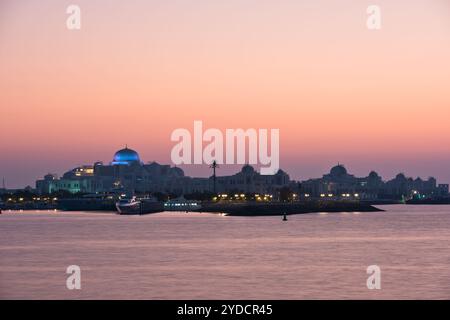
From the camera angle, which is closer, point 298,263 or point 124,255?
point 298,263

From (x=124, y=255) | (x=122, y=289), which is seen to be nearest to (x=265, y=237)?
(x=124, y=255)

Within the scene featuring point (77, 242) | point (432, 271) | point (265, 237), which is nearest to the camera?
point (432, 271)

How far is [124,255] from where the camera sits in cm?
7056

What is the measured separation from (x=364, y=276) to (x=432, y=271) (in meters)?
6.05

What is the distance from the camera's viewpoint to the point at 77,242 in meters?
89.6

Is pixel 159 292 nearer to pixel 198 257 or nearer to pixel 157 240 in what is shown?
pixel 198 257
